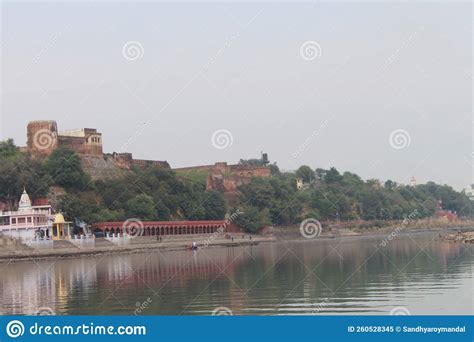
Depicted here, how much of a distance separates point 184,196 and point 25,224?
18.0m

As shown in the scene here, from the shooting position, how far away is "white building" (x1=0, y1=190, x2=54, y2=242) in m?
44.7

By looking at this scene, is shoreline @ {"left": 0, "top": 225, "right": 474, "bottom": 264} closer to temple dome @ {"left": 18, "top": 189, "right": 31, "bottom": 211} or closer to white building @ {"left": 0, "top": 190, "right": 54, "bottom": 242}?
white building @ {"left": 0, "top": 190, "right": 54, "bottom": 242}

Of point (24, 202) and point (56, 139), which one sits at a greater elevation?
point (56, 139)

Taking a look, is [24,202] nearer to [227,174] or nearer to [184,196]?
[184,196]

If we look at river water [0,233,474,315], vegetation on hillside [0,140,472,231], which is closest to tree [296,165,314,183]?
vegetation on hillside [0,140,472,231]

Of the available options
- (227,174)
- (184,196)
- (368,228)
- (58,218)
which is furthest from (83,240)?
(368,228)

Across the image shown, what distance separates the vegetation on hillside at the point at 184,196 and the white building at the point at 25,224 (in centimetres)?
306

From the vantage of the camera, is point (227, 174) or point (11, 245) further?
point (227, 174)

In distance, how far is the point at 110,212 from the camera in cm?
5172

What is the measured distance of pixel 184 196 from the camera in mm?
61469

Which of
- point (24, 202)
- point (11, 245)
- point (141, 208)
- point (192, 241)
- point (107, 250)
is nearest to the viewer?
point (11, 245)

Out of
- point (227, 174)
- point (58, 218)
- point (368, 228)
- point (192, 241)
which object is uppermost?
point (227, 174)

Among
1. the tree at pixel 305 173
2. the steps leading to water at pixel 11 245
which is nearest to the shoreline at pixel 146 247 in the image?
the steps leading to water at pixel 11 245

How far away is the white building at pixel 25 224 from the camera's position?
44719 millimetres
